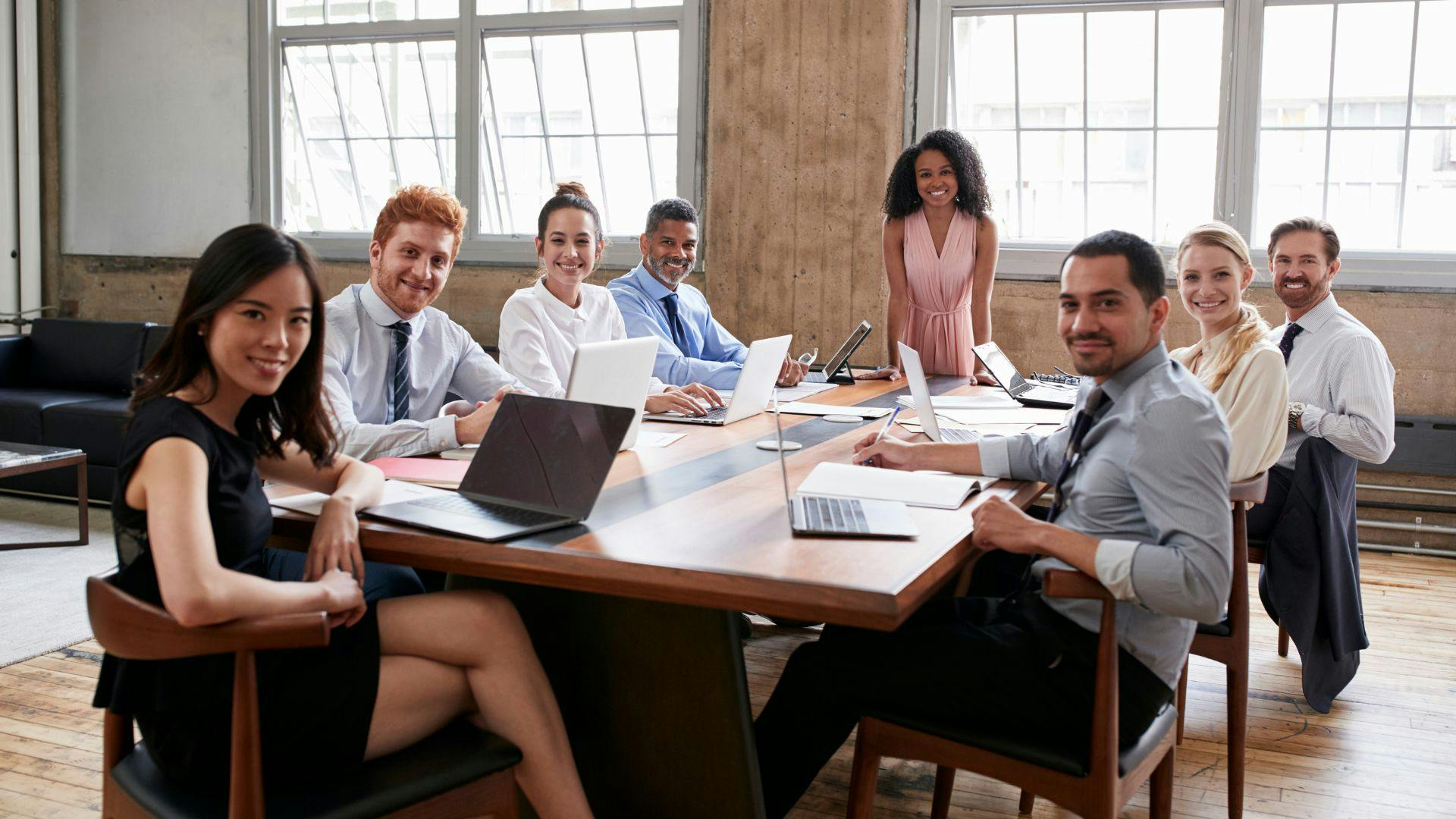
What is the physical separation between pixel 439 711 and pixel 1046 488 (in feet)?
4.52

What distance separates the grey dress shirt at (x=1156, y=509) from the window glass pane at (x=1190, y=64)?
3.94 metres

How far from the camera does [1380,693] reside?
335cm

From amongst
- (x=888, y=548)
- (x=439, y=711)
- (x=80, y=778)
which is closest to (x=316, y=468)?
(x=439, y=711)

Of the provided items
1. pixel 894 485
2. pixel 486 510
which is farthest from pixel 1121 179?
pixel 486 510

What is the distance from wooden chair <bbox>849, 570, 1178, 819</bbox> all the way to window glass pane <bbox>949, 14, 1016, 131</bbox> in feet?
14.2

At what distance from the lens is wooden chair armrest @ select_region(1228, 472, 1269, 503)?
2.40 m

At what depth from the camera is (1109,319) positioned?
1.98 meters

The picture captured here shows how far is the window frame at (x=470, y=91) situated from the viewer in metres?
5.97

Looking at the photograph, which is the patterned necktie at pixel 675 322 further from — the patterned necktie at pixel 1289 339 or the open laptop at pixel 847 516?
the open laptop at pixel 847 516

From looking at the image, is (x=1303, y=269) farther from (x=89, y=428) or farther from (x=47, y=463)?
(x=89, y=428)

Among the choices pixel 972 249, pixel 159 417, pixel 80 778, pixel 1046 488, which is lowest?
pixel 80 778

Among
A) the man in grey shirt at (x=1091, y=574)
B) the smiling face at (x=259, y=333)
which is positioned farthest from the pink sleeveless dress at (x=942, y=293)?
the smiling face at (x=259, y=333)

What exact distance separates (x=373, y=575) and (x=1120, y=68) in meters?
4.49

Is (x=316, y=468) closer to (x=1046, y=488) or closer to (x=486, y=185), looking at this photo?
(x=1046, y=488)
